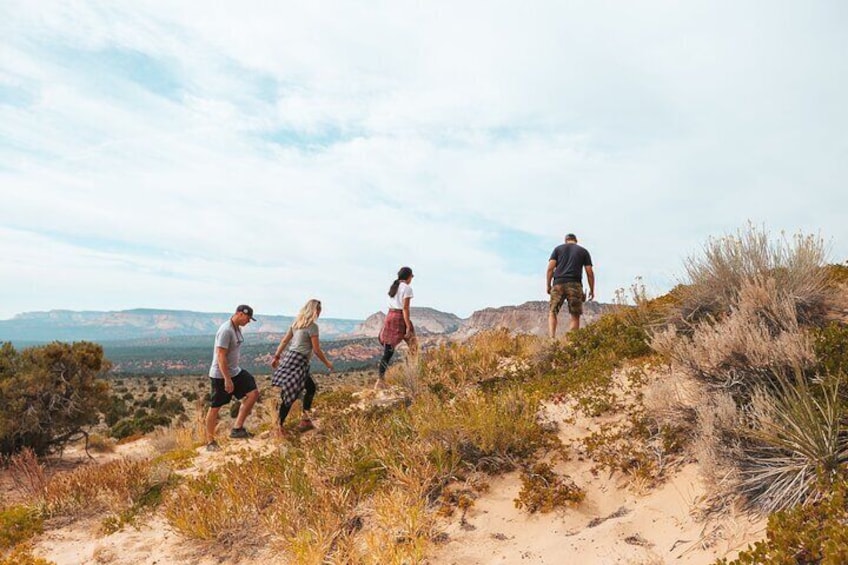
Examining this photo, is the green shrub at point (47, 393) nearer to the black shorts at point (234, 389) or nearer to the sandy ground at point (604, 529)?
the black shorts at point (234, 389)

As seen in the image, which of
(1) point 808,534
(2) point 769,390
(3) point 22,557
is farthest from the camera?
(3) point 22,557

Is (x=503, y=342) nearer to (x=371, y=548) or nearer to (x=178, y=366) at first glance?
(x=371, y=548)

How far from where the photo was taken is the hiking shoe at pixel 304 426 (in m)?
7.82

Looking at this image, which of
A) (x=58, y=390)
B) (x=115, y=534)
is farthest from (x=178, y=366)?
(x=115, y=534)

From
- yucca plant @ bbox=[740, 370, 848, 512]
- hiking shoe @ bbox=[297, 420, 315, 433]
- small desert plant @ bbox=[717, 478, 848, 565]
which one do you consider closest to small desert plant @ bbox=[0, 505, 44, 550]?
hiking shoe @ bbox=[297, 420, 315, 433]

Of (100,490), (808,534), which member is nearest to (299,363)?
(100,490)

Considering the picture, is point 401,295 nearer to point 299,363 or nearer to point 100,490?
point 299,363

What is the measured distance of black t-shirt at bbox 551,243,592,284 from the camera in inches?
366

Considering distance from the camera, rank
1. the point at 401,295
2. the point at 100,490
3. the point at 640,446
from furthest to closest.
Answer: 1. the point at 401,295
2. the point at 100,490
3. the point at 640,446

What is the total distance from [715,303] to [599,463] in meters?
3.39

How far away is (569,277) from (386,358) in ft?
12.4

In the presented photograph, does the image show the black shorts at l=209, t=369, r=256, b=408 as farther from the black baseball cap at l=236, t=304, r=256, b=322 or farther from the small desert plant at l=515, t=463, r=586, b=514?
the small desert plant at l=515, t=463, r=586, b=514

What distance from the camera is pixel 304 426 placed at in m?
7.86

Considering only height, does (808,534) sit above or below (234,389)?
above
